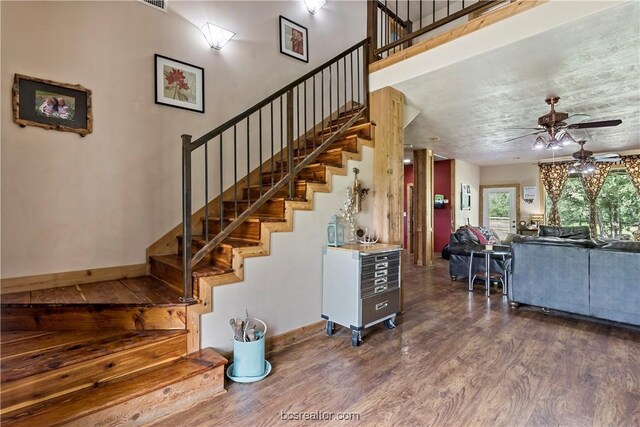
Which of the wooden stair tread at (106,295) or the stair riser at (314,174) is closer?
the wooden stair tread at (106,295)

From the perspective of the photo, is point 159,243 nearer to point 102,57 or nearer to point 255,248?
point 255,248

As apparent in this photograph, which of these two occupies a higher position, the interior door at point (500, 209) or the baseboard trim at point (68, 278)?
the interior door at point (500, 209)

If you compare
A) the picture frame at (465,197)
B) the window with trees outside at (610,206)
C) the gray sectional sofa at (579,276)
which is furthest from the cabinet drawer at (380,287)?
the window with trees outside at (610,206)

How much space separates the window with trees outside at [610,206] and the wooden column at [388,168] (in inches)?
265

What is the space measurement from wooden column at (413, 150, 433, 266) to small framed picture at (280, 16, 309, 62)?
349 centimetres

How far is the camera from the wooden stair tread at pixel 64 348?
5.57ft

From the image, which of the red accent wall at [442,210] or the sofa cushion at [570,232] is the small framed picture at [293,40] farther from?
the sofa cushion at [570,232]

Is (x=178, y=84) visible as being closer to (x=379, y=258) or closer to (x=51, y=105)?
(x=51, y=105)

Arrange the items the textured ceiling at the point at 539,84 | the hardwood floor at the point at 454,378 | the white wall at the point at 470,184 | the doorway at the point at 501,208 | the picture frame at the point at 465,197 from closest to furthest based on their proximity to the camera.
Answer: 1. the hardwood floor at the point at 454,378
2. the textured ceiling at the point at 539,84
3. the white wall at the point at 470,184
4. the picture frame at the point at 465,197
5. the doorway at the point at 501,208

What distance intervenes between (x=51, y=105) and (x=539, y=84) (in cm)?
455

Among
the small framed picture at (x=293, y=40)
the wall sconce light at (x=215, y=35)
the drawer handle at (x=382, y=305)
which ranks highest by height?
the small framed picture at (x=293, y=40)

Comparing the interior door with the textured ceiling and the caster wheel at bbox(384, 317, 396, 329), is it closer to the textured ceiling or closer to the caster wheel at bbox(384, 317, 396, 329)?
the textured ceiling

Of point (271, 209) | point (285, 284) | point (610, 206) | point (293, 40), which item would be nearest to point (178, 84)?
point (271, 209)

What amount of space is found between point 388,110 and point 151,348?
309cm
